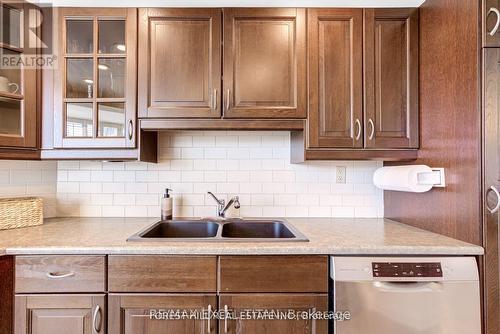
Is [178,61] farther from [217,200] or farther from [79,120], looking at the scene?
[217,200]

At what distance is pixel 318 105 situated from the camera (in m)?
1.55

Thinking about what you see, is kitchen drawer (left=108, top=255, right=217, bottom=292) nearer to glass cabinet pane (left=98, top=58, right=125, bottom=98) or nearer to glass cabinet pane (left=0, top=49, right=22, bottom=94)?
glass cabinet pane (left=98, top=58, right=125, bottom=98)

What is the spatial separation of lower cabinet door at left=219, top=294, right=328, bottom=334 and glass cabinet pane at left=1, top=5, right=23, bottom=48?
5.88 feet

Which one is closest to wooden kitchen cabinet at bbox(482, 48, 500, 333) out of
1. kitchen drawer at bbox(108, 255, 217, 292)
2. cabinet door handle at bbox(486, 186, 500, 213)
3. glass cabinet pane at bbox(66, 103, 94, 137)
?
cabinet door handle at bbox(486, 186, 500, 213)

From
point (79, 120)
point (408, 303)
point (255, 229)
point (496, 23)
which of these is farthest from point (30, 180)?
point (496, 23)

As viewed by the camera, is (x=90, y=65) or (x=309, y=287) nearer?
(x=309, y=287)

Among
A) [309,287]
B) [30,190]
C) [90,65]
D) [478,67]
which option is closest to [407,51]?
[478,67]

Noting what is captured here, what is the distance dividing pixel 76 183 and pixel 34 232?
50 cm

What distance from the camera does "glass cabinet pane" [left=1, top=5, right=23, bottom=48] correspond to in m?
1.50

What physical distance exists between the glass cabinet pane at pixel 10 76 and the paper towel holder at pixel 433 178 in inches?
88.6

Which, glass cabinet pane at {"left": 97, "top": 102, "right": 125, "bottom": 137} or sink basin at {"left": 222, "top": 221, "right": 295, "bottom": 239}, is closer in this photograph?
glass cabinet pane at {"left": 97, "top": 102, "right": 125, "bottom": 137}

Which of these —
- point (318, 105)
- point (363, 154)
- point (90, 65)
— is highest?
point (90, 65)

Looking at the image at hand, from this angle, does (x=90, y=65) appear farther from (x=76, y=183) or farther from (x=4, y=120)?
(x=76, y=183)

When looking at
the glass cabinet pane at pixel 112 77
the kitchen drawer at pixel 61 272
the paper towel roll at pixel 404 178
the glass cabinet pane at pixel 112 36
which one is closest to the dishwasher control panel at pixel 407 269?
the paper towel roll at pixel 404 178
